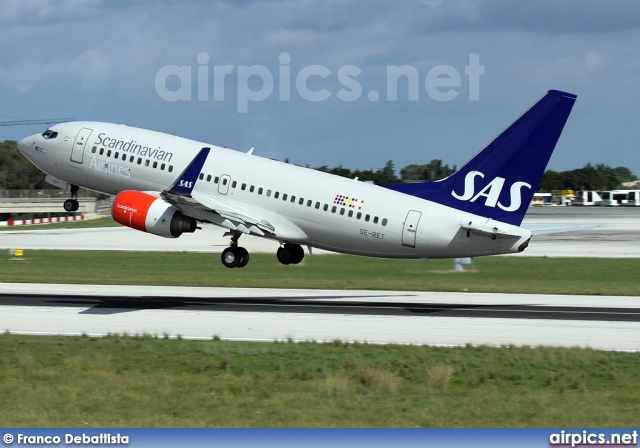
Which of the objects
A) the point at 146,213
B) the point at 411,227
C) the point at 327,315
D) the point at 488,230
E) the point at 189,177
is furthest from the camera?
the point at 146,213

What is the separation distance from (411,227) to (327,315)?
5.65m

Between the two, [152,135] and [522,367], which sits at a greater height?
[152,135]

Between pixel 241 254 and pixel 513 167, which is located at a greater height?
pixel 513 167

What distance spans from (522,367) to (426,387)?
361 centimetres

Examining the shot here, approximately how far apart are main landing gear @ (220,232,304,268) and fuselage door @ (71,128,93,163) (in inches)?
350

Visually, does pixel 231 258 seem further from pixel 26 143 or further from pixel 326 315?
pixel 26 143

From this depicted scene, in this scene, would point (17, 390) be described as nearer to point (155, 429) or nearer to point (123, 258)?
point (155, 429)

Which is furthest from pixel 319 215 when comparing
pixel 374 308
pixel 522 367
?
pixel 522 367

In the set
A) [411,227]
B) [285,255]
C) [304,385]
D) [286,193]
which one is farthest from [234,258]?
[304,385]

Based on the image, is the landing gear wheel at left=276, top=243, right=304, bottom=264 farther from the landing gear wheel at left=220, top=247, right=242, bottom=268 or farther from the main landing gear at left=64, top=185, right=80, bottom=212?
the main landing gear at left=64, top=185, right=80, bottom=212

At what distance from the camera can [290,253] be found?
4466 centimetres

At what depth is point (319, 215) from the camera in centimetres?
4112

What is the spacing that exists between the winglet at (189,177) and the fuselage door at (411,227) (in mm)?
8931

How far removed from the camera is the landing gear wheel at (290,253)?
44.6m
